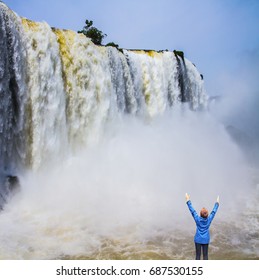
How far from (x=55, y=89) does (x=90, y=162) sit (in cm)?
347

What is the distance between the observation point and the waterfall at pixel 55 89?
37.1ft

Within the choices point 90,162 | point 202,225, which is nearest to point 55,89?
point 90,162

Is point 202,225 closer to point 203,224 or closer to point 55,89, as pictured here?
point 203,224

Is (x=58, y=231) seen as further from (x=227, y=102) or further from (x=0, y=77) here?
(x=227, y=102)

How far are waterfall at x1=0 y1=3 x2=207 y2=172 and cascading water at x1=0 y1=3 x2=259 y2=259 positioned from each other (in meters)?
0.04

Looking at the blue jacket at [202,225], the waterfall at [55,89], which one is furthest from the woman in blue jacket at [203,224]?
the waterfall at [55,89]

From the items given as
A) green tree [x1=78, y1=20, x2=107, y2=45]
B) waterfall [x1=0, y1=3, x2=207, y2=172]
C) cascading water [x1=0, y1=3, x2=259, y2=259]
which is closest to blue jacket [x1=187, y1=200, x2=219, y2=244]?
cascading water [x1=0, y1=3, x2=259, y2=259]

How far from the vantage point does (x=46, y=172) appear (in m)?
12.8

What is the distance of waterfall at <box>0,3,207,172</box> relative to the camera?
37.1 ft

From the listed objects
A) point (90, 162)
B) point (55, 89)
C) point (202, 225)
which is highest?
point (55, 89)

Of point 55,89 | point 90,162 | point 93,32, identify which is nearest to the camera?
point 55,89

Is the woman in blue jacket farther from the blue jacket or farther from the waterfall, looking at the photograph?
the waterfall

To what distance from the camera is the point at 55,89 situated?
1306cm
